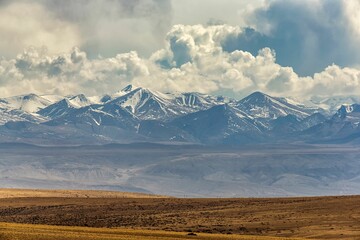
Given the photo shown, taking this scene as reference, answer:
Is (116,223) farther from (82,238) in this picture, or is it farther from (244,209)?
(82,238)

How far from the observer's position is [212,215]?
4003 inches

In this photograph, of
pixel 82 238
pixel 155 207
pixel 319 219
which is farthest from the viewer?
pixel 155 207

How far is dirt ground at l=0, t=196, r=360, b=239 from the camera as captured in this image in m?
85.2

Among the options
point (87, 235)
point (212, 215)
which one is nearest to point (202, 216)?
point (212, 215)

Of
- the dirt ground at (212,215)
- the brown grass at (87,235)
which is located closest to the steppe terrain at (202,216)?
the dirt ground at (212,215)

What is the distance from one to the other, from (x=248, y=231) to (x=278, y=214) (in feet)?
46.7

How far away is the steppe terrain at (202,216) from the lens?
81713mm

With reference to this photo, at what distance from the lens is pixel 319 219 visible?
91375 millimetres

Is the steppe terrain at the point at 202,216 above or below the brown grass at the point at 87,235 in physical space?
above

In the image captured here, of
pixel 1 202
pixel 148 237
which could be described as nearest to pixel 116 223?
pixel 148 237

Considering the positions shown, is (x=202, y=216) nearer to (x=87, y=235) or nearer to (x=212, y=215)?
(x=212, y=215)

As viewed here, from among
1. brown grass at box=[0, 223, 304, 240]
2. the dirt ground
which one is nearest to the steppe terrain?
the dirt ground

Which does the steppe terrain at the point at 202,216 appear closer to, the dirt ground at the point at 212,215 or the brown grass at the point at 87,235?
the dirt ground at the point at 212,215

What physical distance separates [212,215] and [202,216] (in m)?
1.80
